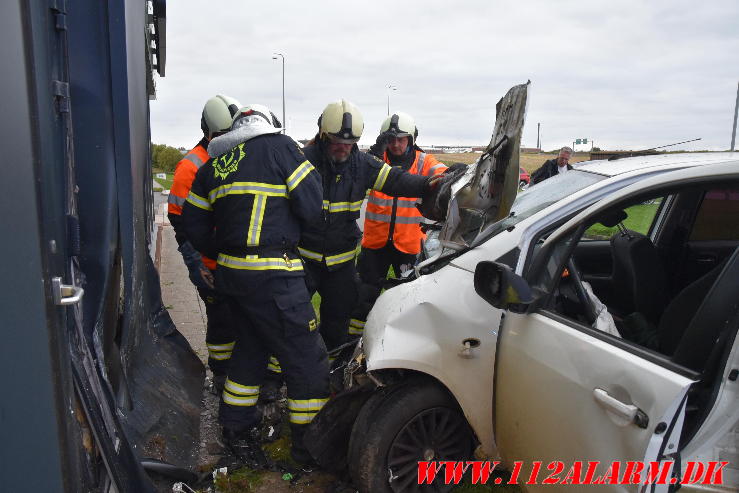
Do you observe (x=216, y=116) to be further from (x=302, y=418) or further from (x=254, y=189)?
(x=302, y=418)

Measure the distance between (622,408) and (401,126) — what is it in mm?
3502

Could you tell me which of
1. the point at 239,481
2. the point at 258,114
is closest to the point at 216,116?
the point at 258,114

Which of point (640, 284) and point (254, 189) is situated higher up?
point (254, 189)

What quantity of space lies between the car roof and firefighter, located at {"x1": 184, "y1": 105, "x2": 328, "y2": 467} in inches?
59.7

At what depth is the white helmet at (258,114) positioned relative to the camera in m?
3.20

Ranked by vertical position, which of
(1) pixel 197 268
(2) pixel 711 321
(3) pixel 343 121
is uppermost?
(3) pixel 343 121

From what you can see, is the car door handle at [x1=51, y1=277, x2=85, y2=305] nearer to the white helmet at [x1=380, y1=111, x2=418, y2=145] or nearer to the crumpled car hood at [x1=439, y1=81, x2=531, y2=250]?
the crumpled car hood at [x1=439, y1=81, x2=531, y2=250]

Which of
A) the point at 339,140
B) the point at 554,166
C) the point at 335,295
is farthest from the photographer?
the point at 554,166

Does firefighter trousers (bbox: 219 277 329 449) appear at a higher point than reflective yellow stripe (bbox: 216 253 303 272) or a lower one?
lower

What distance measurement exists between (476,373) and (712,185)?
3.92ft

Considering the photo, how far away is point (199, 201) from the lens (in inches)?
127

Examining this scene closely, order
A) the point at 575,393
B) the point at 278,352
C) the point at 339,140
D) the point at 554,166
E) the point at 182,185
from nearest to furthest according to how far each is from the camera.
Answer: the point at 575,393 < the point at 278,352 < the point at 339,140 < the point at 182,185 < the point at 554,166

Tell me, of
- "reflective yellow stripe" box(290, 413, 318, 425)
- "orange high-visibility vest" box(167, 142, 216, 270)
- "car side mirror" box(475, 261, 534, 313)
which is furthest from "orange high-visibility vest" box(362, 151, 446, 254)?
"car side mirror" box(475, 261, 534, 313)

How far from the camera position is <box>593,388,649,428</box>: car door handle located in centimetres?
163
